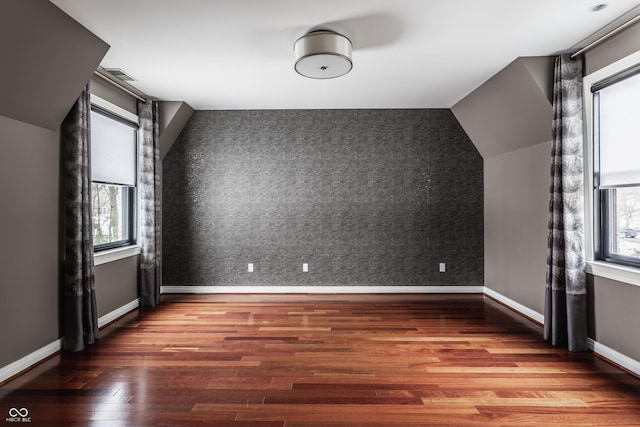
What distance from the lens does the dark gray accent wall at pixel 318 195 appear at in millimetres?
5246

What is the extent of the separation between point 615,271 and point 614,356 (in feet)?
2.25

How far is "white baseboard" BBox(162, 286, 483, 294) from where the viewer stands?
5.24 m

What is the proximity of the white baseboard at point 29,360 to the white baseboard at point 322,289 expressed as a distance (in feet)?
6.98

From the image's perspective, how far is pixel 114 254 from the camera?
13.3ft

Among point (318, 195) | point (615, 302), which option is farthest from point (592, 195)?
point (318, 195)

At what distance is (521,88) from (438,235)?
2259 mm

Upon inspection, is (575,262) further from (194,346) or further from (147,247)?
(147,247)

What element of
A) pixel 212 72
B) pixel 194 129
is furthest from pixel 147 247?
pixel 212 72

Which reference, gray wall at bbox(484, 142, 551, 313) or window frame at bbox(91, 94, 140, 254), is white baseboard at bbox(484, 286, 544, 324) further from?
window frame at bbox(91, 94, 140, 254)

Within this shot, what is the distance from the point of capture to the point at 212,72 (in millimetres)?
3768

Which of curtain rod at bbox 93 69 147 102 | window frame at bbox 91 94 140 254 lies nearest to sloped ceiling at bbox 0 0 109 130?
curtain rod at bbox 93 69 147 102

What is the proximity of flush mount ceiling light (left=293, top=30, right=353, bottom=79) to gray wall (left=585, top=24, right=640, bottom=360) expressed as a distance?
6.84 ft

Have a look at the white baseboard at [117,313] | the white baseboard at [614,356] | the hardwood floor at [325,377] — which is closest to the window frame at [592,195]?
the white baseboard at [614,356]

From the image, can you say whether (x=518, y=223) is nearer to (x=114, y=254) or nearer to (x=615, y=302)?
(x=615, y=302)
